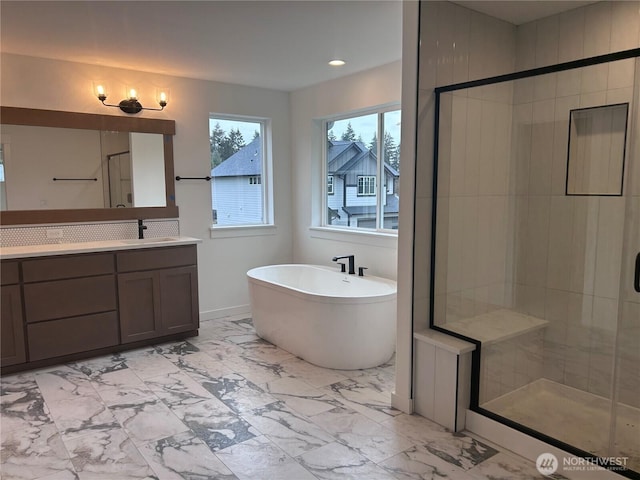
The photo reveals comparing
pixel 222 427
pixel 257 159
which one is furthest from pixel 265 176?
pixel 222 427

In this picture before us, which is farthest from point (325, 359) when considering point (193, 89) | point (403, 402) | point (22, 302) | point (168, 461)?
point (193, 89)

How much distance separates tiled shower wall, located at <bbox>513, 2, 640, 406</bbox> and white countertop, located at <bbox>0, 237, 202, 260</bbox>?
276 centimetres

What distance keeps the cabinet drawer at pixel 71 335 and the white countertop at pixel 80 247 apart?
1.73 feet

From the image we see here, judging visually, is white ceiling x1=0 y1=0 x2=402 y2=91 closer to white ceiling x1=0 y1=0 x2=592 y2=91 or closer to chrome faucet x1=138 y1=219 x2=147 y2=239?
white ceiling x1=0 y1=0 x2=592 y2=91

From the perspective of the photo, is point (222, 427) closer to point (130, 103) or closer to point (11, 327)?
point (11, 327)

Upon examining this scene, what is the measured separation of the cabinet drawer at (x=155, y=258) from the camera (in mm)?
3742

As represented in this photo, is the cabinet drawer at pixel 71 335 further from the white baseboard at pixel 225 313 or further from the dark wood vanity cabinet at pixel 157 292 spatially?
the white baseboard at pixel 225 313

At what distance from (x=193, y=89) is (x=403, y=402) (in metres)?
Answer: 3.49

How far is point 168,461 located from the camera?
2.30m

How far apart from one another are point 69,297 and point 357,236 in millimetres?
2515

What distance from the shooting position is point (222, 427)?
2.63 m

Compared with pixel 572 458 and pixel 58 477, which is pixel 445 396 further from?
pixel 58 477

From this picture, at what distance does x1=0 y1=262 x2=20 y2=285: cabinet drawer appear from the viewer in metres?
3.22

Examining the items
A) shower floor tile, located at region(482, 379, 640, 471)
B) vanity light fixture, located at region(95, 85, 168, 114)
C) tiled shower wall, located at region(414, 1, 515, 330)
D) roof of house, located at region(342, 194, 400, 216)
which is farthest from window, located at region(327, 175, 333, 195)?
shower floor tile, located at region(482, 379, 640, 471)
